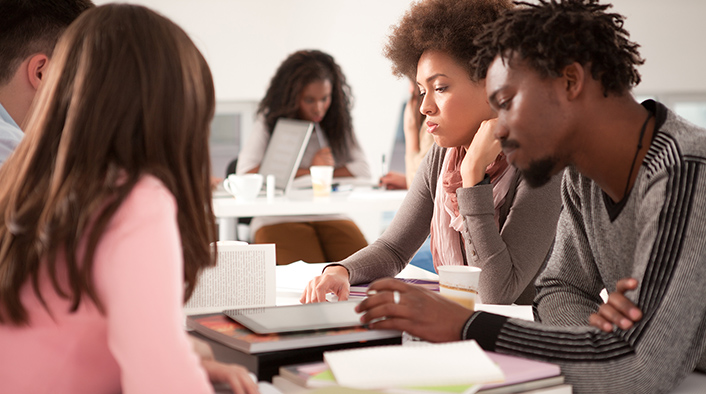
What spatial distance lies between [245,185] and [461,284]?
184 centimetres

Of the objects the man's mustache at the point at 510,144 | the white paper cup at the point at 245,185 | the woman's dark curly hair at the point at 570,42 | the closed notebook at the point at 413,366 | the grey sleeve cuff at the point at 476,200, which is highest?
the woman's dark curly hair at the point at 570,42

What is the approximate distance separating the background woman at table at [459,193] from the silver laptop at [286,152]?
129cm

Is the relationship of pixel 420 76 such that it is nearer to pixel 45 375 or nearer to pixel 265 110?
pixel 45 375

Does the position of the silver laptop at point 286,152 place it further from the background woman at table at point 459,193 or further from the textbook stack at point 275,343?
the textbook stack at point 275,343

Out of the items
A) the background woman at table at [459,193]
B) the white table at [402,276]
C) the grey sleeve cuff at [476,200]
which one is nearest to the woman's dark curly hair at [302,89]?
the background woman at table at [459,193]

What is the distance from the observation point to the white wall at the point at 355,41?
17.7ft

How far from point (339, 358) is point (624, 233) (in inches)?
20.2

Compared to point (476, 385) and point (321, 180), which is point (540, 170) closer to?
point (476, 385)

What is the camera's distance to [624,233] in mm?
1016

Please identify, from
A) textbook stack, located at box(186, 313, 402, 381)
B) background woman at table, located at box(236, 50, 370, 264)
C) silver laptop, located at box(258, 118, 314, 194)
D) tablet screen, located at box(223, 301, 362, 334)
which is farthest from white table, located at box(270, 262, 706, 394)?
background woman at table, located at box(236, 50, 370, 264)

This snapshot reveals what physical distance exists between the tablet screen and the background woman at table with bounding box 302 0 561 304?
0.28 metres

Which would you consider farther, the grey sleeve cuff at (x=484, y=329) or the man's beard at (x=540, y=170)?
the man's beard at (x=540, y=170)

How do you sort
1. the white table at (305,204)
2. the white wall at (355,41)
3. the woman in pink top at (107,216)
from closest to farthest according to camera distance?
1. the woman in pink top at (107,216)
2. the white table at (305,204)
3. the white wall at (355,41)

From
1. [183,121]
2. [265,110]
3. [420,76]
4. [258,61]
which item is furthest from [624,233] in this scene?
[258,61]
